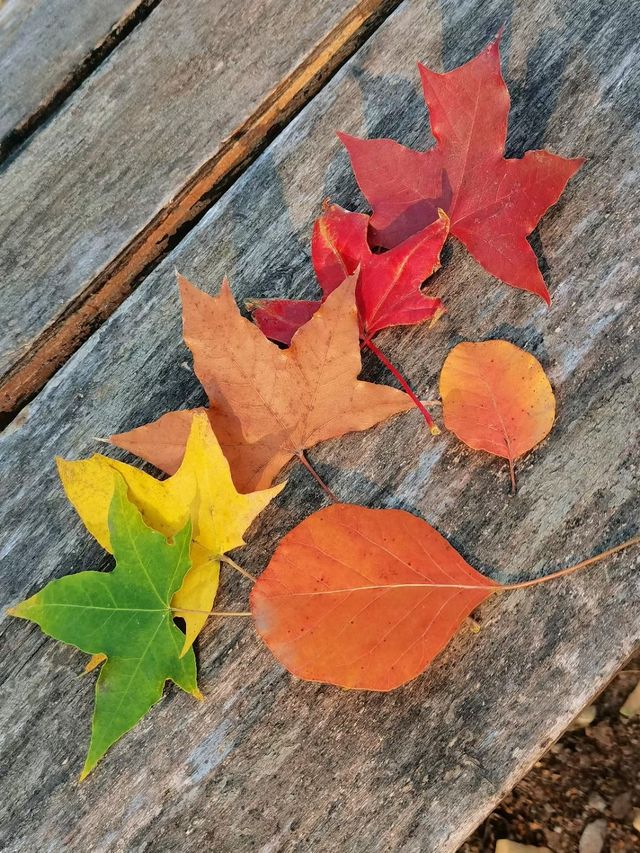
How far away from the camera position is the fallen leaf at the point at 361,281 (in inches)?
45.5

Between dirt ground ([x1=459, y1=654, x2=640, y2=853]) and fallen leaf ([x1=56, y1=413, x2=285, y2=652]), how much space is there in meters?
0.98

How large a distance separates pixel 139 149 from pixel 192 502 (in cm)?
70

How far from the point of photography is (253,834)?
1.10 metres

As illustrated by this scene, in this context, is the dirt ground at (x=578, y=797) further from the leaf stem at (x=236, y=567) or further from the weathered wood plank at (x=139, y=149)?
the weathered wood plank at (x=139, y=149)

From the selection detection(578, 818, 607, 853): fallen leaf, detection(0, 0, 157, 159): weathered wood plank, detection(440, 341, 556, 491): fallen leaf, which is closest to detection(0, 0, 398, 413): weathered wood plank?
detection(0, 0, 157, 159): weathered wood plank

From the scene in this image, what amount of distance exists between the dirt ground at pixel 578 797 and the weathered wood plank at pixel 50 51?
5.72 ft

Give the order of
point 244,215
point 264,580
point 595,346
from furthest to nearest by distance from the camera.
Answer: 1. point 244,215
2. point 595,346
3. point 264,580

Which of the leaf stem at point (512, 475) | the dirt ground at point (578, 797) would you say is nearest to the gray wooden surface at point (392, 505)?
the leaf stem at point (512, 475)

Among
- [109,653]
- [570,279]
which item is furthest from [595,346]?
[109,653]

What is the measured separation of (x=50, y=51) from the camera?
4.64ft

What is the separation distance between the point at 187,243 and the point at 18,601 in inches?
27.1

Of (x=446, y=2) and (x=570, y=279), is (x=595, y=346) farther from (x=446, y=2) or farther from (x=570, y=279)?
(x=446, y=2)

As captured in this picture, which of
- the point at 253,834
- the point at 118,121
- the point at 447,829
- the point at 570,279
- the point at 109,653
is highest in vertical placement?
the point at 118,121

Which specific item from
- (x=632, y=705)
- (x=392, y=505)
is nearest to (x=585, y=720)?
(x=632, y=705)
